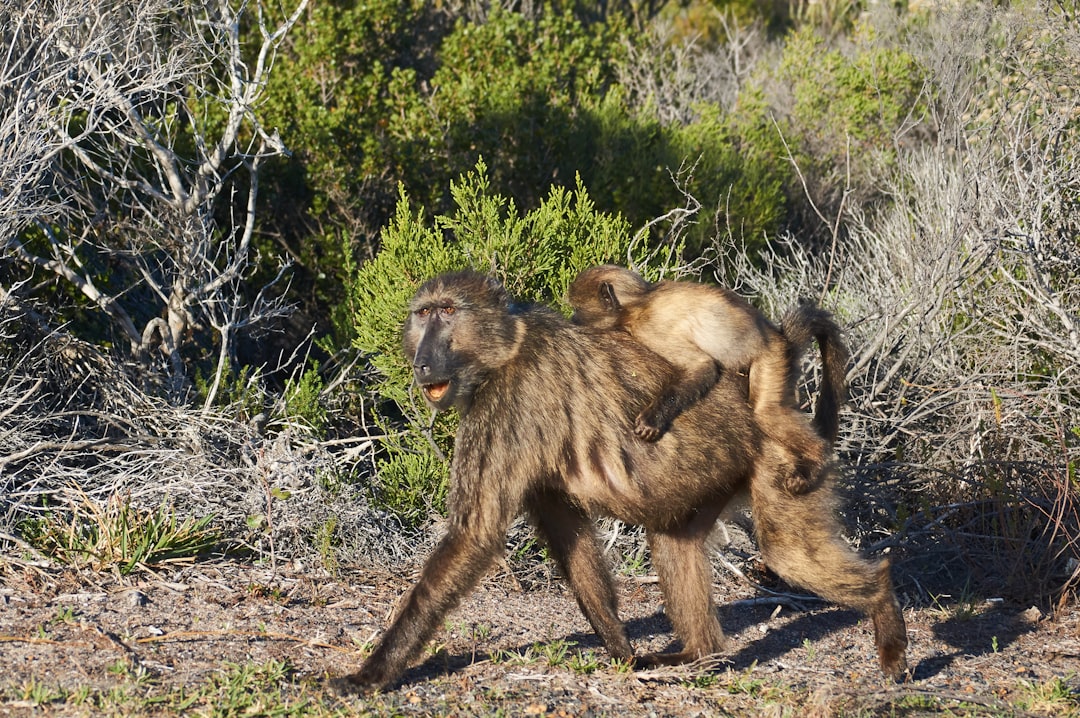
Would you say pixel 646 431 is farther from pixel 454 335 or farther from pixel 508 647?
pixel 508 647

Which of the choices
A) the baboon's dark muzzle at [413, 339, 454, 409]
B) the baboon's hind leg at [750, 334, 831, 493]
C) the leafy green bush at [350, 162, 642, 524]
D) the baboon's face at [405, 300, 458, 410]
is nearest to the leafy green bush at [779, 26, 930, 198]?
the leafy green bush at [350, 162, 642, 524]

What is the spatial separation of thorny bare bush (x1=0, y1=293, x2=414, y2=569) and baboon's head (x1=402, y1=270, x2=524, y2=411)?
1552 millimetres

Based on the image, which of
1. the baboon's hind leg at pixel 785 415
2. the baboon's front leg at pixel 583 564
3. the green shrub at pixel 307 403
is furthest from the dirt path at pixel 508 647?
the green shrub at pixel 307 403

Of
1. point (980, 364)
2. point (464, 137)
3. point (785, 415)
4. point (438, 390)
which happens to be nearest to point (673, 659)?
point (785, 415)

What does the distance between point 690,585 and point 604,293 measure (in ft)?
3.81

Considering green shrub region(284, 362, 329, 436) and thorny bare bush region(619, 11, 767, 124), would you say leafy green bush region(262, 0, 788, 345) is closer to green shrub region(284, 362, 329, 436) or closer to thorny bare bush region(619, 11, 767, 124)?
thorny bare bush region(619, 11, 767, 124)

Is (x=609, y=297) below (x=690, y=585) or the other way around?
the other way around

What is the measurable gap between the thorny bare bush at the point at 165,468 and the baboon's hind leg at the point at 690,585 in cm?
161

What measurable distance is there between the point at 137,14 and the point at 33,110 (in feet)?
2.28

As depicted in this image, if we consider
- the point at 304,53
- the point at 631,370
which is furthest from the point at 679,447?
the point at 304,53

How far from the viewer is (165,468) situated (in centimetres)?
555

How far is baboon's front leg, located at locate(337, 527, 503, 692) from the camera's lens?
382cm

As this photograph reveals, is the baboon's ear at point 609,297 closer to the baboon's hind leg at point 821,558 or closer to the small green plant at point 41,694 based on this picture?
the baboon's hind leg at point 821,558

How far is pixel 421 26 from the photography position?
1095 cm
